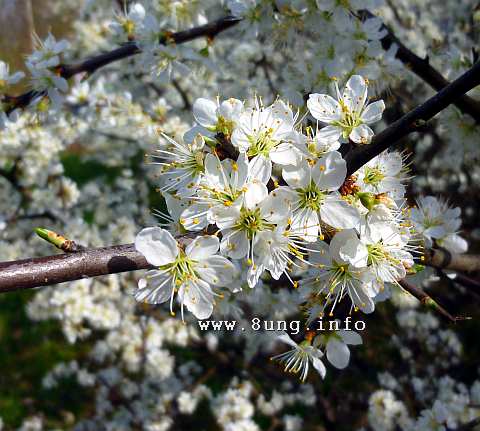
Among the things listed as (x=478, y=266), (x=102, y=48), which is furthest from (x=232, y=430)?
(x=102, y=48)

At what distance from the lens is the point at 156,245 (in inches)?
47.3

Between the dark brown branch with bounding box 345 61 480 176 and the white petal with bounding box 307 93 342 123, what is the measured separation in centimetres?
19

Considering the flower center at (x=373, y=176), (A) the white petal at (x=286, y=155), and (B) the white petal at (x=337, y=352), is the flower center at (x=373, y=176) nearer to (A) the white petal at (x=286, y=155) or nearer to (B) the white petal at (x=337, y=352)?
(A) the white petal at (x=286, y=155)

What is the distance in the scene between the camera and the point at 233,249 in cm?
125

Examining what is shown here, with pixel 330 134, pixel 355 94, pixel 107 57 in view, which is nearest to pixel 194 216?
pixel 330 134

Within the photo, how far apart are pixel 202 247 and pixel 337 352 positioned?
66cm

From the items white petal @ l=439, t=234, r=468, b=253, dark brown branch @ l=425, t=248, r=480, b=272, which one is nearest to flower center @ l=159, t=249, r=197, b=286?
dark brown branch @ l=425, t=248, r=480, b=272

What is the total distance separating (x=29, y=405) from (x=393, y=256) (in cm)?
421

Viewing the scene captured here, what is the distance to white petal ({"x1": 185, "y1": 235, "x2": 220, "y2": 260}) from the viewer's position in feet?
3.97

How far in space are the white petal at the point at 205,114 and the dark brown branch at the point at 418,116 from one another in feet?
1.31

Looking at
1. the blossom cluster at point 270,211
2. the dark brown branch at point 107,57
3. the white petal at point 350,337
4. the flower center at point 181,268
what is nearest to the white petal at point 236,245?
the blossom cluster at point 270,211

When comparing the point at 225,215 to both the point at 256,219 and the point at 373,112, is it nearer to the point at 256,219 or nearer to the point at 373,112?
the point at 256,219

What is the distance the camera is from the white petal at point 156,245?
1.18 metres

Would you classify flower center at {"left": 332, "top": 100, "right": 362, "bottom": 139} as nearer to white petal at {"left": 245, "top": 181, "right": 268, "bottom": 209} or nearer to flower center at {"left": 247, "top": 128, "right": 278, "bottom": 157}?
flower center at {"left": 247, "top": 128, "right": 278, "bottom": 157}
